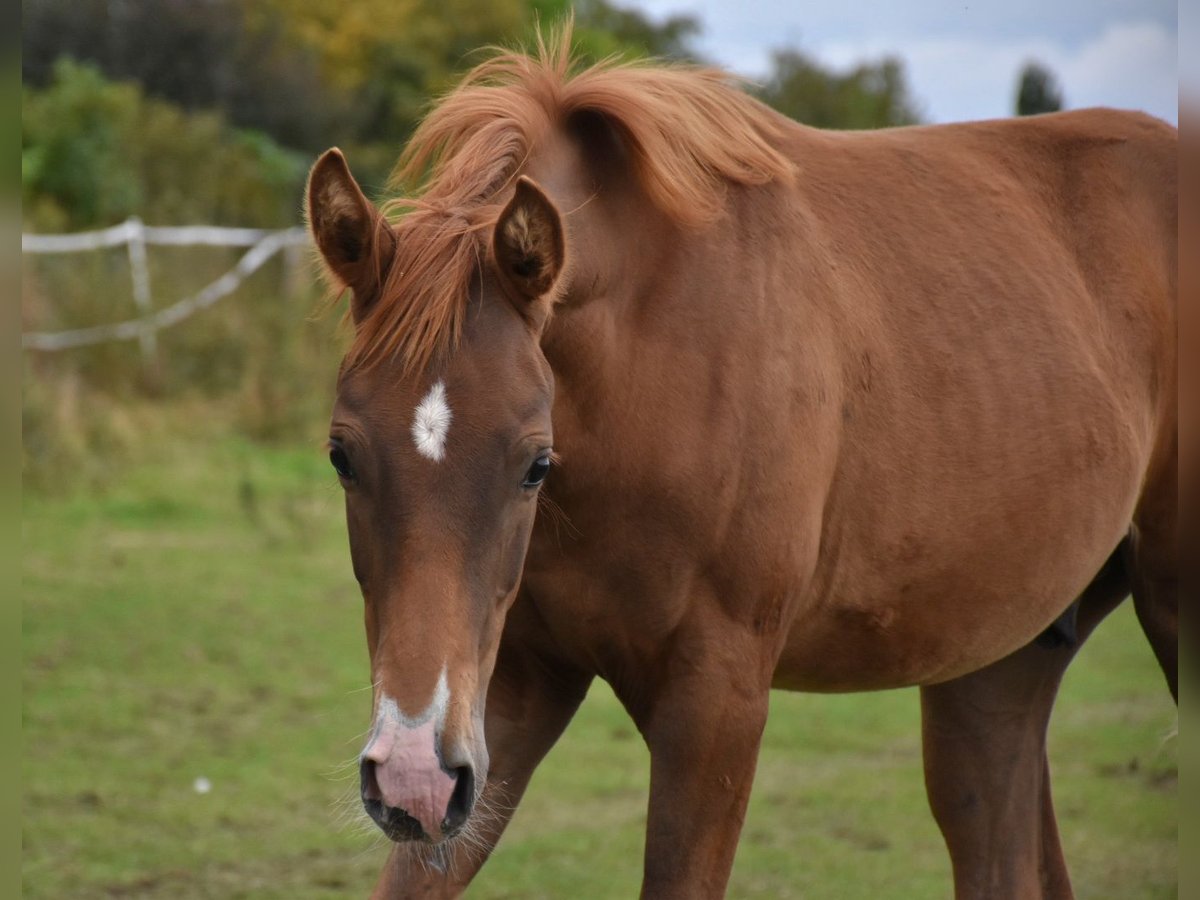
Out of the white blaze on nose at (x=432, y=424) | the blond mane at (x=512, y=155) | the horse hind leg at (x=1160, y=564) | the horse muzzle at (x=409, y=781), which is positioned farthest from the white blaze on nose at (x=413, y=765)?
the horse hind leg at (x=1160, y=564)

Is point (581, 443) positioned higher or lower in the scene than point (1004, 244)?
lower

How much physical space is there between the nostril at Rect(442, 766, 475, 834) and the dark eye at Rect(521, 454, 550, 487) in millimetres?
536

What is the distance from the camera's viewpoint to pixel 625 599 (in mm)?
3213

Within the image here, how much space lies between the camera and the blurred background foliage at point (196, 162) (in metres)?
12.3

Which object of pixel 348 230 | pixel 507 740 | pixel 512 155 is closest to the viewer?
pixel 348 230

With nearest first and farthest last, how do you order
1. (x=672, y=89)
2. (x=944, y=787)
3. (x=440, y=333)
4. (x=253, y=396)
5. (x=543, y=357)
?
(x=440, y=333) < (x=543, y=357) < (x=672, y=89) < (x=944, y=787) < (x=253, y=396)

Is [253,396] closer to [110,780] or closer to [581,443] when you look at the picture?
[110,780]

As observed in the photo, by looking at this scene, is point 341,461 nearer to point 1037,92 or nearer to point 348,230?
point 348,230

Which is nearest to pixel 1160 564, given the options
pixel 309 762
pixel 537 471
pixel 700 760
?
pixel 700 760

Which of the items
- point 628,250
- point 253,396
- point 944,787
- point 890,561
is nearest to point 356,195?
point 628,250

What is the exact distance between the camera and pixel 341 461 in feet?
9.10

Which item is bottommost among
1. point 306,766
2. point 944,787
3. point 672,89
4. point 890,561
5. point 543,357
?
point 306,766

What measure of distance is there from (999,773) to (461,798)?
2.40 meters

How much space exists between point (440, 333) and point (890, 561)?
138 cm
